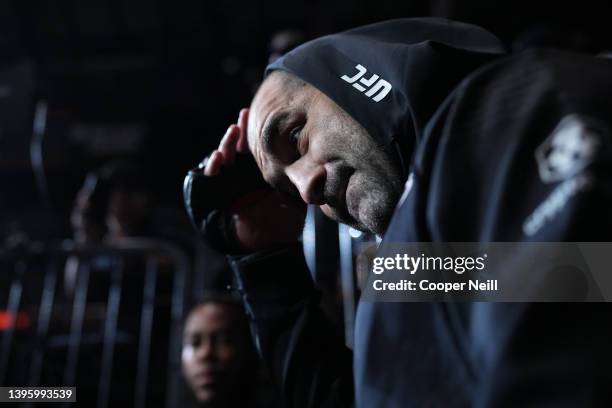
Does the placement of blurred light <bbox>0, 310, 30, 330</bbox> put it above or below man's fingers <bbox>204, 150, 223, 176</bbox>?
below

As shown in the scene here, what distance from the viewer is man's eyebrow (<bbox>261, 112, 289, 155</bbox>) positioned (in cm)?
89

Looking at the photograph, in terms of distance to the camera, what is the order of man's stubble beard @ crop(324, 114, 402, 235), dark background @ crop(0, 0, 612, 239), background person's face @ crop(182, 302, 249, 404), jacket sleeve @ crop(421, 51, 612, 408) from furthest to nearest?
dark background @ crop(0, 0, 612, 239), background person's face @ crop(182, 302, 249, 404), man's stubble beard @ crop(324, 114, 402, 235), jacket sleeve @ crop(421, 51, 612, 408)

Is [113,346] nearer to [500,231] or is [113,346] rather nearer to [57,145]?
[57,145]

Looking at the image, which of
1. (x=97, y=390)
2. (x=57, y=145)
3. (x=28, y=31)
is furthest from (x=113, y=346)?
(x=28, y=31)

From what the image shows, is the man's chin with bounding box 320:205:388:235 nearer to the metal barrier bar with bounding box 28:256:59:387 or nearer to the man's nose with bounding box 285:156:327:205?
the man's nose with bounding box 285:156:327:205

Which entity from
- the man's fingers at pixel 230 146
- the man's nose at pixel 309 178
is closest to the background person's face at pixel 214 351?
the man's fingers at pixel 230 146

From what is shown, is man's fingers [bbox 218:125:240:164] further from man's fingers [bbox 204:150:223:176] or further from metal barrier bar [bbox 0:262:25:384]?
metal barrier bar [bbox 0:262:25:384]

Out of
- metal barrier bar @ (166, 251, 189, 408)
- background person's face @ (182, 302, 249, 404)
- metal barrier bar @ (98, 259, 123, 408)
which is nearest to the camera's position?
metal barrier bar @ (98, 259, 123, 408)

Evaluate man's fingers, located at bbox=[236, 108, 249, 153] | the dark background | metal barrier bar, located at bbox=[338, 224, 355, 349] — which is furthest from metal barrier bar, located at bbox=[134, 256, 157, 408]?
man's fingers, located at bbox=[236, 108, 249, 153]

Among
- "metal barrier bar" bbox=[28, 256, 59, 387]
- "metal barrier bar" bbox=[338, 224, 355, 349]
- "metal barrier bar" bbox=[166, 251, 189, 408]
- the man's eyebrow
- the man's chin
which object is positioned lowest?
"metal barrier bar" bbox=[166, 251, 189, 408]

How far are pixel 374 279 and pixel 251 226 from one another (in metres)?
0.53

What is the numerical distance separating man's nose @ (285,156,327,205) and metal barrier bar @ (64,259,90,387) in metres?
1.21

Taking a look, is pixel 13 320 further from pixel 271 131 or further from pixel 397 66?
pixel 397 66

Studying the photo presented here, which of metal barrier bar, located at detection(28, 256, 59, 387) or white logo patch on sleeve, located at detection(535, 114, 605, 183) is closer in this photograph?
white logo patch on sleeve, located at detection(535, 114, 605, 183)
